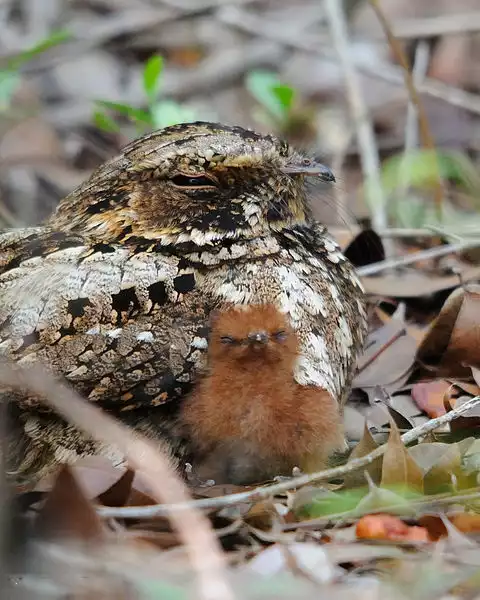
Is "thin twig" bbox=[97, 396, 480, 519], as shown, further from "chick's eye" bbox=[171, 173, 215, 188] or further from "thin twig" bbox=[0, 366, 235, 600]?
"chick's eye" bbox=[171, 173, 215, 188]

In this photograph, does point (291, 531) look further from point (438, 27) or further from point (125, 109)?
point (438, 27)

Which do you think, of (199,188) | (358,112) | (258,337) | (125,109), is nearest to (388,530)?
(258,337)

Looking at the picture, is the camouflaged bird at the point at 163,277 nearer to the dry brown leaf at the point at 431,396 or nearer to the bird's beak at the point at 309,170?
the bird's beak at the point at 309,170

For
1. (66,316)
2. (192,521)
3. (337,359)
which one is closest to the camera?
(192,521)

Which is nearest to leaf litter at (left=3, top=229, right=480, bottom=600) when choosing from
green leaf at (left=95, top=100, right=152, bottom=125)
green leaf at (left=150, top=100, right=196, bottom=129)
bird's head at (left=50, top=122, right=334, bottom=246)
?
bird's head at (left=50, top=122, right=334, bottom=246)

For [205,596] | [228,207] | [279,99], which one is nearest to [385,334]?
[228,207]

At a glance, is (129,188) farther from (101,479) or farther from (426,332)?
(426,332)
